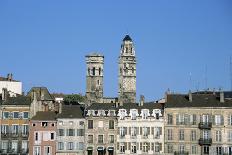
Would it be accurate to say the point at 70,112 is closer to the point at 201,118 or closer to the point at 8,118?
the point at 8,118

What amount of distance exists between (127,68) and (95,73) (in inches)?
391

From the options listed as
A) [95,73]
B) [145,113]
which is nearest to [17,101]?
[145,113]

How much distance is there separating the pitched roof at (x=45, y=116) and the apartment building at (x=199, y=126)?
1739 centimetres

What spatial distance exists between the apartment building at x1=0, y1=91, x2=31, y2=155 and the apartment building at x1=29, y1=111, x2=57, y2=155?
0.98 meters

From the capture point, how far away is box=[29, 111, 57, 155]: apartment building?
93812mm

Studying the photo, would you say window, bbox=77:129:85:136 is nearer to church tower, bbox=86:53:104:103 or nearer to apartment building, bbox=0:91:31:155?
apartment building, bbox=0:91:31:155

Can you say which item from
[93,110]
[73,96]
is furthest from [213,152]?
[73,96]

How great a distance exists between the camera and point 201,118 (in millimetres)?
90125

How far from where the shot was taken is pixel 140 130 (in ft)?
A: 303

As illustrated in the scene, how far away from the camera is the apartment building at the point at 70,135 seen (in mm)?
93375

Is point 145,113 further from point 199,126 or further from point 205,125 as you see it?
point 205,125

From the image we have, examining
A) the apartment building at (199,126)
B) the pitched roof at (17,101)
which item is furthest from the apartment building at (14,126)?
the apartment building at (199,126)

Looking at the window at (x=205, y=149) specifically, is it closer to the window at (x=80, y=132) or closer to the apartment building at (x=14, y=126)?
the window at (x=80, y=132)

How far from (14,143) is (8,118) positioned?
3.92 m
